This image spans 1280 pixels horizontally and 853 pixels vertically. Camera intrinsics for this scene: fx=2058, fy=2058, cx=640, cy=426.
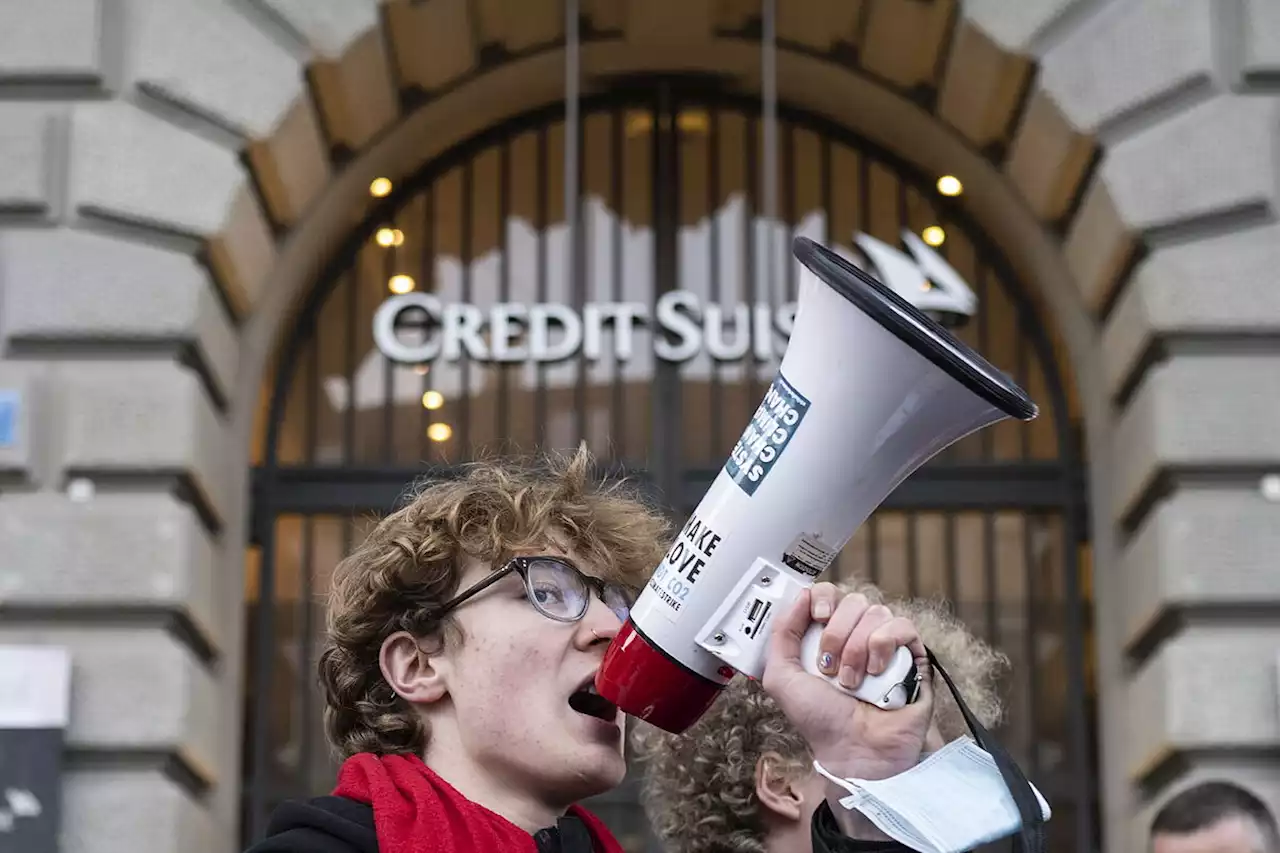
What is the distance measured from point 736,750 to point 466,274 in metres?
4.06

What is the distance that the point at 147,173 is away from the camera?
21.0 feet

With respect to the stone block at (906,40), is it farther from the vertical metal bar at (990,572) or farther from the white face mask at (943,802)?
the white face mask at (943,802)

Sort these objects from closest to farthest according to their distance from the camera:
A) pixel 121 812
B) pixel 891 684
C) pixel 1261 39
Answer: pixel 891 684
pixel 121 812
pixel 1261 39

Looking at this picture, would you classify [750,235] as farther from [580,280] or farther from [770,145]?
[580,280]

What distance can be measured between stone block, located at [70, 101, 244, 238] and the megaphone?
4.05 metres

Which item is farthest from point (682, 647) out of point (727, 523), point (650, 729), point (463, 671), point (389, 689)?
point (650, 729)

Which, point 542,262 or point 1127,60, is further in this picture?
point 542,262

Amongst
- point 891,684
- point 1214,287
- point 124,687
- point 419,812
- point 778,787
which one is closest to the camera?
point 891,684

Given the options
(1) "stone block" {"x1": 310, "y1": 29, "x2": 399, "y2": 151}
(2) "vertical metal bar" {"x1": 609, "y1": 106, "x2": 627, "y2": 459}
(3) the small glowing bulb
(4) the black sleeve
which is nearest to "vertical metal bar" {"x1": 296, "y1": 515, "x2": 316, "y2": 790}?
(2) "vertical metal bar" {"x1": 609, "y1": 106, "x2": 627, "y2": 459}

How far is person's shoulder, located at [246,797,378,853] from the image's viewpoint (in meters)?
2.51

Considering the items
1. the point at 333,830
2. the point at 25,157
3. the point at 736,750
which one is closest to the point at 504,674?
the point at 333,830

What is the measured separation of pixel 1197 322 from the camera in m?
6.31

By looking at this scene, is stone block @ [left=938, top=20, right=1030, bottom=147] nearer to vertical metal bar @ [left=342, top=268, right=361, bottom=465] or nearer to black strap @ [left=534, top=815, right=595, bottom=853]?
vertical metal bar @ [left=342, top=268, right=361, bottom=465]

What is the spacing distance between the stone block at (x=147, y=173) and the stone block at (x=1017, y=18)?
246cm
